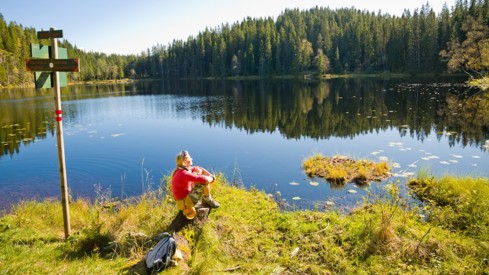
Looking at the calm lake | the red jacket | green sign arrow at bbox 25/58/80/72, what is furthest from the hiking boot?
the calm lake

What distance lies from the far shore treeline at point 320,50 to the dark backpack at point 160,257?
66963 millimetres

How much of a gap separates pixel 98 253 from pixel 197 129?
22512 millimetres

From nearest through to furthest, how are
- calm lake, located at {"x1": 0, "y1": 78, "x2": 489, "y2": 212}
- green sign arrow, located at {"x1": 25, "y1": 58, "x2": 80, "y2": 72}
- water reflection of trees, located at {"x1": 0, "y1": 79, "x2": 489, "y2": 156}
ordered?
green sign arrow, located at {"x1": 25, "y1": 58, "x2": 80, "y2": 72} < calm lake, located at {"x1": 0, "y1": 78, "x2": 489, "y2": 212} < water reflection of trees, located at {"x1": 0, "y1": 79, "x2": 489, "y2": 156}

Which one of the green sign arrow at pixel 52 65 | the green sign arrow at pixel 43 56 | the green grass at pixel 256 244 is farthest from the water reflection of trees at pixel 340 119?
the green sign arrow at pixel 52 65

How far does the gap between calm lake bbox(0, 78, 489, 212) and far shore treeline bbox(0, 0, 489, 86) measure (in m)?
40.9

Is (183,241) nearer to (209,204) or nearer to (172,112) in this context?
(209,204)

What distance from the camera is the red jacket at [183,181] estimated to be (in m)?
7.28

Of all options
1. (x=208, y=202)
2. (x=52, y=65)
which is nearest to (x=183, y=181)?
(x=208, y=202)

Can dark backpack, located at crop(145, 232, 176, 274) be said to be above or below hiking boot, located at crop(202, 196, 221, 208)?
below

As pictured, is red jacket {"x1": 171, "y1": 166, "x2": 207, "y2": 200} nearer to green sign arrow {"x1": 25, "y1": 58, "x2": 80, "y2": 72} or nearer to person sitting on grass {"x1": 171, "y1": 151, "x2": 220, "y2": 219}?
person sitting on grass {"x1": 171, "y1": 151, "x2": 220, "y2": 219}

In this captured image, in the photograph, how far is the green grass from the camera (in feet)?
21.3

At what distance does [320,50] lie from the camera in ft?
366

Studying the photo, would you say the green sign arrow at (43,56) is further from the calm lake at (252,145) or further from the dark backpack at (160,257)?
the calm lake at (252,145)

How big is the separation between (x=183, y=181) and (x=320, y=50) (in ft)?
366
